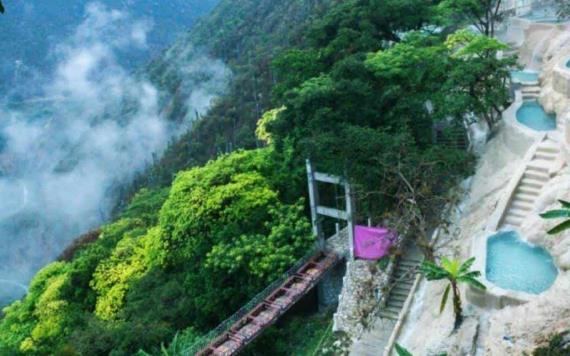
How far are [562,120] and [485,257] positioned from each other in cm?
690

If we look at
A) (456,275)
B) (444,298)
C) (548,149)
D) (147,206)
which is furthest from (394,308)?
(147,206)

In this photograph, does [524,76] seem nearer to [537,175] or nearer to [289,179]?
[537,175]

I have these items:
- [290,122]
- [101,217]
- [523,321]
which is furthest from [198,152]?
[523,321]

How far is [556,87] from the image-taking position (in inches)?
755

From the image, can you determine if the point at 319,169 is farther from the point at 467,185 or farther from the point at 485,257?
the point at 485,257

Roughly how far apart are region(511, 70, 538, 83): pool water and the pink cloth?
905 cm

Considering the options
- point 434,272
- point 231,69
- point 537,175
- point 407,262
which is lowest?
point 231,69

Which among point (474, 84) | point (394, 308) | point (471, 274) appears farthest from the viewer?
point (474, 84)

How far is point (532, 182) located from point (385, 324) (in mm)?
5823

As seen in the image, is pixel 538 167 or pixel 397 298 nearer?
pixel 538 167

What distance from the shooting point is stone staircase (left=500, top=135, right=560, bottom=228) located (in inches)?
591

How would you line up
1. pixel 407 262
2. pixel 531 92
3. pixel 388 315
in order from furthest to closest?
pixel 531 92, pixel 407 262, pixel 388 315

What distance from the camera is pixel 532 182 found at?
15711mm

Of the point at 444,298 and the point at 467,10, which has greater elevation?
the point at 467,10
